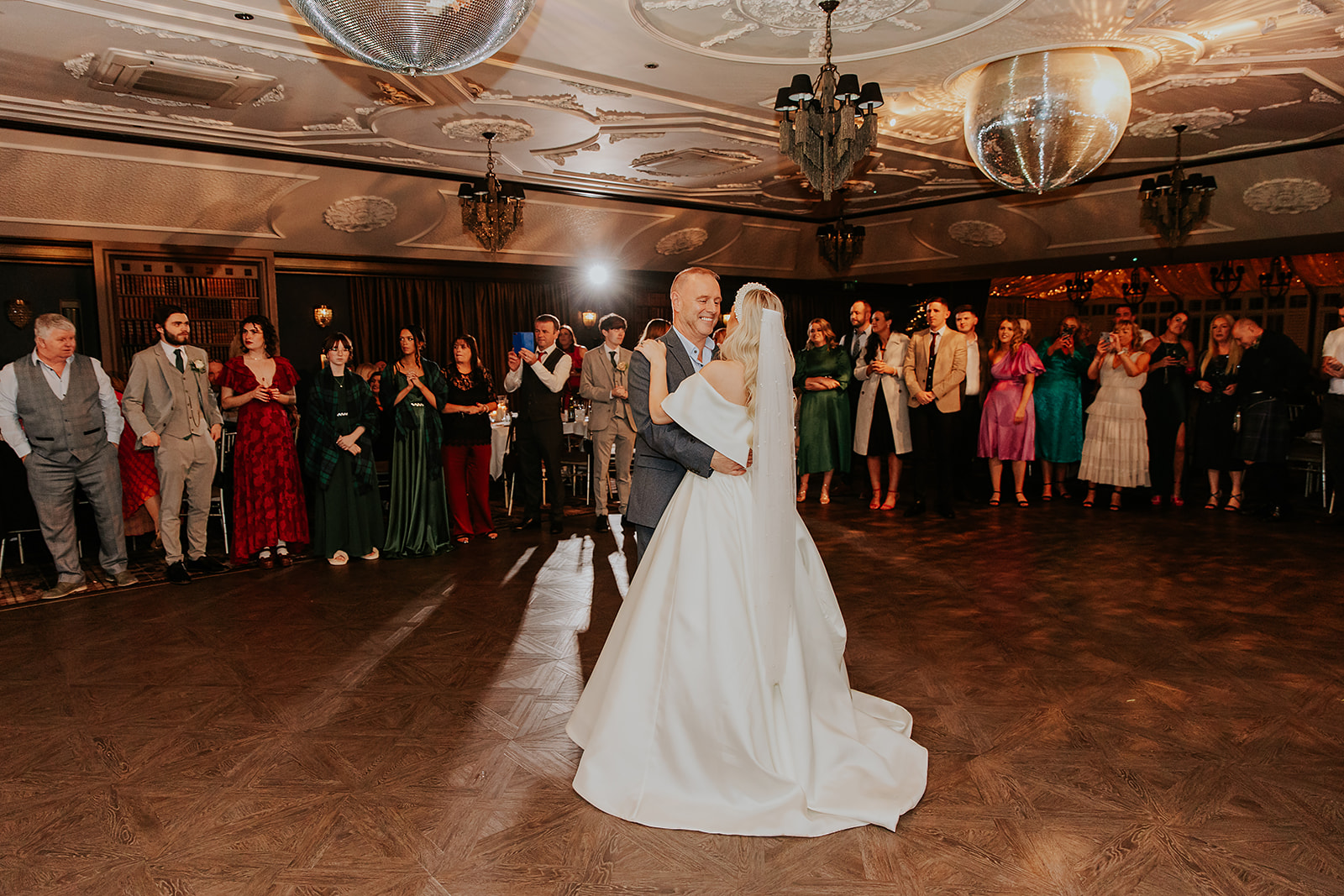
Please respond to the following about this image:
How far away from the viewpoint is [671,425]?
262cm

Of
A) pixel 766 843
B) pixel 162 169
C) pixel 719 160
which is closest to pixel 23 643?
pixel 766 843

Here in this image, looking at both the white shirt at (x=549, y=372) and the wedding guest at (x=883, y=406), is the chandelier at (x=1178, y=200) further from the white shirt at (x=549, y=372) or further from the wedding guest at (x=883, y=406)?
the white shirt at (x=549, y=372)

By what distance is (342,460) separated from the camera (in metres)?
5.38

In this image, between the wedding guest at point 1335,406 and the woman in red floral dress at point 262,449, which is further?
the wedding guest at point 1335,406

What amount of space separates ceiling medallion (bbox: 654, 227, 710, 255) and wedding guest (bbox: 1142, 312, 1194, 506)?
5916 mm

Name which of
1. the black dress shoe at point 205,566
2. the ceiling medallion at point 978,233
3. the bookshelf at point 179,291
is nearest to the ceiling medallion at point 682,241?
the ceiling medallion at point 978,233

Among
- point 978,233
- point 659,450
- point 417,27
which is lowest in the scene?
point 659,450

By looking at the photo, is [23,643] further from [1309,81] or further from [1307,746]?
[1309,81]

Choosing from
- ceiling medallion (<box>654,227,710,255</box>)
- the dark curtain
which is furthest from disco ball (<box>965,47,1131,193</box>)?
the dark curtain

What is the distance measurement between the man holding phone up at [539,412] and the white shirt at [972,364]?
332 centimetres

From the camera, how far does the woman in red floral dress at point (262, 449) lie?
518 centimetres

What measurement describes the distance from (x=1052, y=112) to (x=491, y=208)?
174 inches

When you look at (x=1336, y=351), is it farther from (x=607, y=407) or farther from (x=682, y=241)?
(x=682, y=241)

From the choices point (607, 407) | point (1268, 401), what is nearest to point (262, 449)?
point (607, 407)
